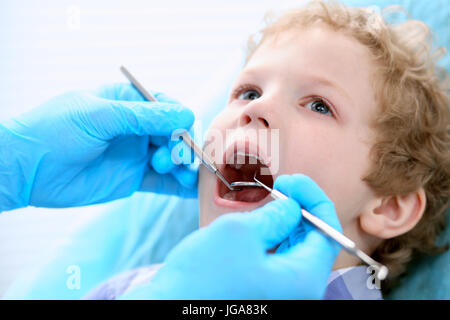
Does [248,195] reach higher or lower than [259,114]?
lower

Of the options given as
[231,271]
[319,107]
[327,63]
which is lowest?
[231,271]

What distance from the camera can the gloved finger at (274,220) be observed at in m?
0.78

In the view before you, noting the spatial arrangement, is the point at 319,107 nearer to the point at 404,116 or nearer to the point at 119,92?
the point at 404,116

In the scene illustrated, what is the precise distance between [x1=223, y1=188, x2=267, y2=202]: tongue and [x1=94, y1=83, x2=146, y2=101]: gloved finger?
20.0 inches

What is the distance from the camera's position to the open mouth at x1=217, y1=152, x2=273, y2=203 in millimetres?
1157

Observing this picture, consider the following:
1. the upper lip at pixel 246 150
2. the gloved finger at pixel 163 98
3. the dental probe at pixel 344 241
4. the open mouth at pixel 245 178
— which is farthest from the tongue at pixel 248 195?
the gloved finger at pixel 163 98

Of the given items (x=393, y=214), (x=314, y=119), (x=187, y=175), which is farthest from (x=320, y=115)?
(x=187, y=175)

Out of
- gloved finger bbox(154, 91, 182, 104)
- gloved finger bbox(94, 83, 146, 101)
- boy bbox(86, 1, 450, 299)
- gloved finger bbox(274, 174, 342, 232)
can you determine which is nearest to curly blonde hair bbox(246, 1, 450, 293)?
boy bbox(86, 1, 450, 299)

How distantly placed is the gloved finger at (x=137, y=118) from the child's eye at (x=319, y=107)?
1.31 ft

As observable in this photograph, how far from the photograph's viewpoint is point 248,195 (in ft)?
3.92

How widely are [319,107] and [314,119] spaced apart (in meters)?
0.06

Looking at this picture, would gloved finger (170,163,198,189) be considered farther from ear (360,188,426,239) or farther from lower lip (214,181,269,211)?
ear (360,188,426,239)
